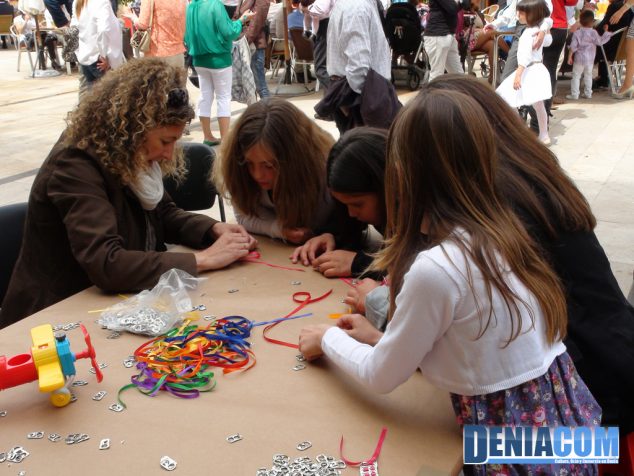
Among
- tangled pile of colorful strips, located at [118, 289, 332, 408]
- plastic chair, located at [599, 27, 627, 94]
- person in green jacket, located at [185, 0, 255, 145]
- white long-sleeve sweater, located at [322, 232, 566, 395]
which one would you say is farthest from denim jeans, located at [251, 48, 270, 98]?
white long-sleeve sweater, located at [322, 232, 566, 395]

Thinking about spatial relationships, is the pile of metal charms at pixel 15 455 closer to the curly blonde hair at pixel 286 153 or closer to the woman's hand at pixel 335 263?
the woman's hand at pixel 335 263

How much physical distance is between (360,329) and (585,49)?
776cm

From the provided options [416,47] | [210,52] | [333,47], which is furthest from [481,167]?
[416,47]

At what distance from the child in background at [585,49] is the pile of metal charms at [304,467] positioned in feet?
26.7

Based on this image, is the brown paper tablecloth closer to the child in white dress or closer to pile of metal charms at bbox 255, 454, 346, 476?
pile of metal charms at bbox 255, 454, 346, 476

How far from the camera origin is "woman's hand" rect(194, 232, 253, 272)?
1.99m

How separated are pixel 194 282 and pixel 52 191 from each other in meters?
0.52

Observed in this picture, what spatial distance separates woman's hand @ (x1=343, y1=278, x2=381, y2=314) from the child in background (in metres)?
7.46

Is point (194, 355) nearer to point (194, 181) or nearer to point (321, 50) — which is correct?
point (194, 181)

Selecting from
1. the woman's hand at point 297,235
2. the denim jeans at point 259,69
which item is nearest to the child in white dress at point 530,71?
the denim jeans at point 259,69

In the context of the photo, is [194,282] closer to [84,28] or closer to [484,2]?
[84,28]

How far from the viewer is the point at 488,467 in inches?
46.8

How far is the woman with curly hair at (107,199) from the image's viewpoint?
6.16ft

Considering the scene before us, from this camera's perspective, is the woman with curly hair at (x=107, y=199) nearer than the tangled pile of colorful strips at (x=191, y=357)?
No
